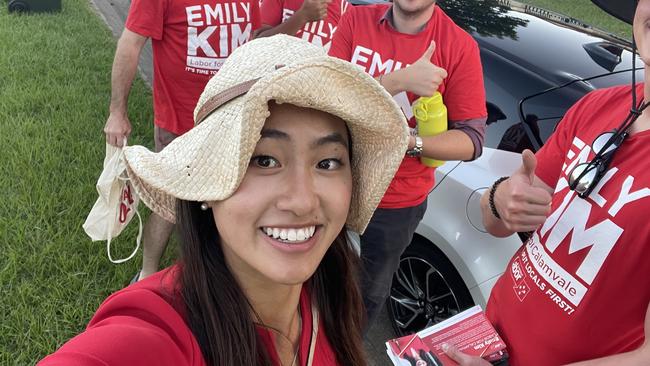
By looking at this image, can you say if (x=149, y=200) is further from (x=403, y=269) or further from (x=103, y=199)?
(x=403, y=269)

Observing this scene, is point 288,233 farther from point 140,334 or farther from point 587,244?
point 587,244

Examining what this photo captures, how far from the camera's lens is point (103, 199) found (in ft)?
6.76

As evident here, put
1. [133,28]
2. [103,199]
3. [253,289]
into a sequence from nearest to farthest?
[253,289] < [103,199] < [133,28]

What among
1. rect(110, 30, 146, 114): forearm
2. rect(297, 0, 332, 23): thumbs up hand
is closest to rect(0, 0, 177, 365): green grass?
rect(110, 30, 146, 114): forearm

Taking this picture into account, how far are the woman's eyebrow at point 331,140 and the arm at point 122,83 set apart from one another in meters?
1.90

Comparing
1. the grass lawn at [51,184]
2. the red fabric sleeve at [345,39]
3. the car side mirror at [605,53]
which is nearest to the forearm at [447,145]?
the red fabric sleeve at [345,39]

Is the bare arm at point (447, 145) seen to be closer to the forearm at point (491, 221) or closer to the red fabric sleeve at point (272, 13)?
the forearm at point (491, 221)

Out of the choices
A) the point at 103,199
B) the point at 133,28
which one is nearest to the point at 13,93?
the point at 133,28

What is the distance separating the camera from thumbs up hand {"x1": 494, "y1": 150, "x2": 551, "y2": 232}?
1.41 metres

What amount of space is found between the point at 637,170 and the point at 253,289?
3.21 ft

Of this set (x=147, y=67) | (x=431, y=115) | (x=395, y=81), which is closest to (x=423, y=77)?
(x=395, y=81)

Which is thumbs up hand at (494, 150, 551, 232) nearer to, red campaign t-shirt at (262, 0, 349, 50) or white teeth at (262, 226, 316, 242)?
white teeth at (262, 226, 316, 242)

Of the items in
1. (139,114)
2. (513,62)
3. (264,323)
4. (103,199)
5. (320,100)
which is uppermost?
(320,100)

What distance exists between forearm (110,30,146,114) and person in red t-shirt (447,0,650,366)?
2031 millimetres
